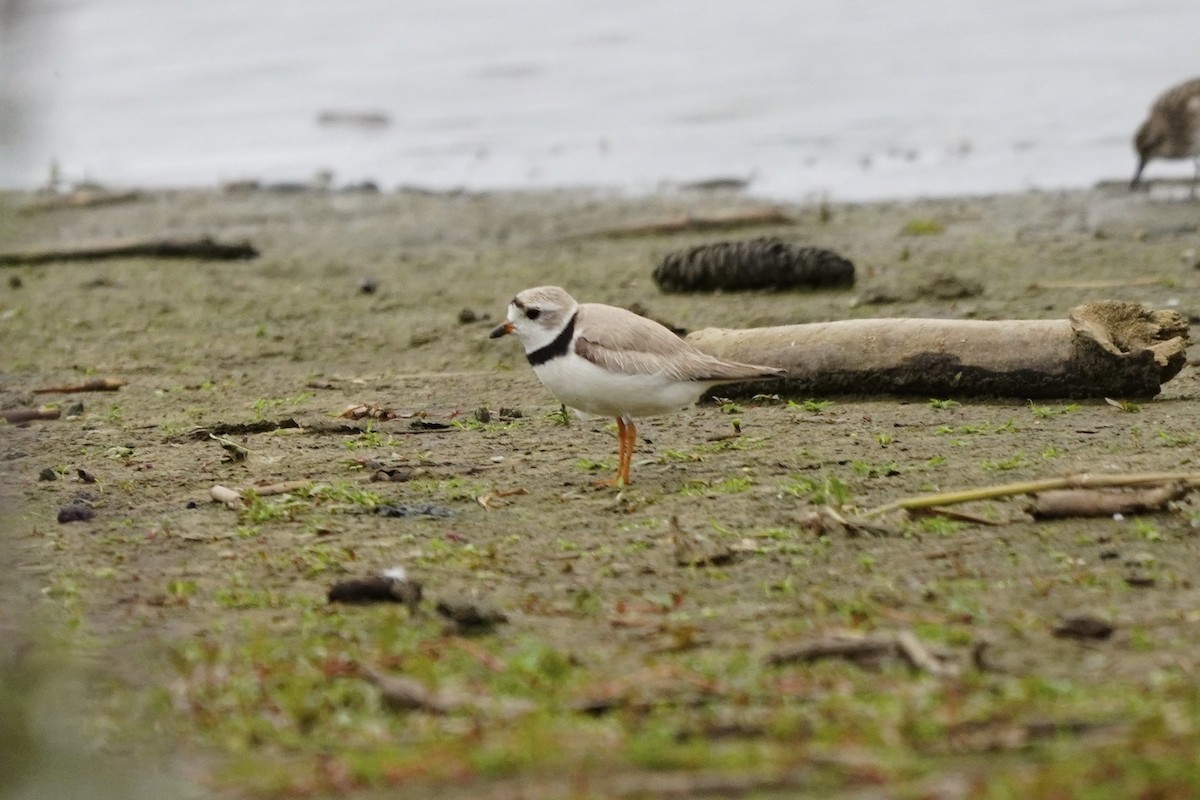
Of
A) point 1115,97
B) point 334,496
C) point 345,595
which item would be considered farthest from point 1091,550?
point 1115,97

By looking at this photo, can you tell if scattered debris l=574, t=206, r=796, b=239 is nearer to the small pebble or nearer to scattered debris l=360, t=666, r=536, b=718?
the small pebble

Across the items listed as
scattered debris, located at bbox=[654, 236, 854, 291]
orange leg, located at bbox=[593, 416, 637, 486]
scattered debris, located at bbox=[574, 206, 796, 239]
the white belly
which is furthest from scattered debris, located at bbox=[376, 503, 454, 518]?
scattered debris, located at bbox=[574, 206, 796, 239]

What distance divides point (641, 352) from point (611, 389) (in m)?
0.16

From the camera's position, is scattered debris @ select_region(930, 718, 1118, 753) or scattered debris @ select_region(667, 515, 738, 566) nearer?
scattered debris @ select_region(930, 718, 1118, 753)

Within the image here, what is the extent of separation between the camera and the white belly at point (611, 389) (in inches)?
207

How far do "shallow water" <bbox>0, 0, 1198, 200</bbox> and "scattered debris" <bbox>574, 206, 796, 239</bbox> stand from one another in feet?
4.62

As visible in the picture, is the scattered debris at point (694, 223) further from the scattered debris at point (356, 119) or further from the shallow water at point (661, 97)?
the scattered debris at point (356, 119)

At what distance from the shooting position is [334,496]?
5043mm

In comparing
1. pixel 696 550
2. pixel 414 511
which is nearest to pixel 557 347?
pixel 414 511

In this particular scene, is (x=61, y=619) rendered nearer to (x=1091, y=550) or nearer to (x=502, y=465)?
(x=502, y=465)

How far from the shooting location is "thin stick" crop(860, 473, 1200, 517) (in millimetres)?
4488

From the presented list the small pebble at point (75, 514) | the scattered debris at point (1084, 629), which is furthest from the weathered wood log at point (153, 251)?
the scattered debris at point (1084, 629)

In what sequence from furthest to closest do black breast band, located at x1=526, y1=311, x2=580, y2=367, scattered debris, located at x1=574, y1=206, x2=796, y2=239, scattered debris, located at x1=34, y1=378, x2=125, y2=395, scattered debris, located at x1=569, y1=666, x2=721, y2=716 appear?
scattered debris, located at x1=574, y1=206, x2=796, y2=239, scattered debris, located at x1=34, y1=378, x2=125, y2=395, black breast band, located at x1=526, y1=311, x2=580, y2=367, scattered debris, located at x1=569, y1=666, x2=721, y2=716

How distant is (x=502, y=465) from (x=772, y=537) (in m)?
1.25
